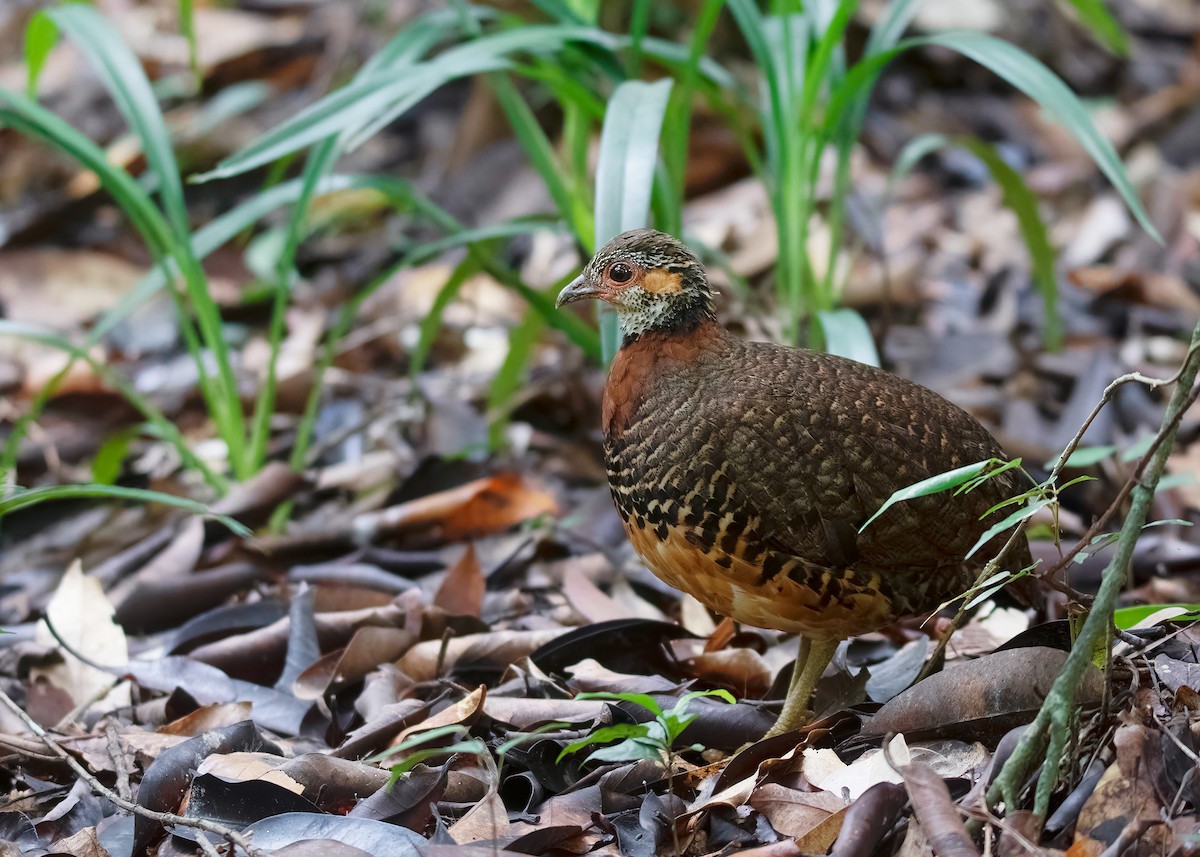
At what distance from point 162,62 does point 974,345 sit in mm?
5801

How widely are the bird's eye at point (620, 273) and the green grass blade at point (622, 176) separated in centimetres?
29

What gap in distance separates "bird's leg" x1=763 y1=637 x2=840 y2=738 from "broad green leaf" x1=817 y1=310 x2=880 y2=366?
3.55 feet

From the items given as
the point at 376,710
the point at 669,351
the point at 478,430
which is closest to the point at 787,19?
the point at 669,351

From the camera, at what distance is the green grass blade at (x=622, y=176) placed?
401 cm

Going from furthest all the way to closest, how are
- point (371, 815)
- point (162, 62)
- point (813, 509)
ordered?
point (162, 62) → point (813, 509) → point (371, 815)

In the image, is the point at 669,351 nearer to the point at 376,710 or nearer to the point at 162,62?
the point at 376,710

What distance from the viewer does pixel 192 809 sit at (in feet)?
9.90

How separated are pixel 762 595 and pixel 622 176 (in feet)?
4.60

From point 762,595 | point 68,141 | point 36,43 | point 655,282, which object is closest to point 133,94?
point 68,141

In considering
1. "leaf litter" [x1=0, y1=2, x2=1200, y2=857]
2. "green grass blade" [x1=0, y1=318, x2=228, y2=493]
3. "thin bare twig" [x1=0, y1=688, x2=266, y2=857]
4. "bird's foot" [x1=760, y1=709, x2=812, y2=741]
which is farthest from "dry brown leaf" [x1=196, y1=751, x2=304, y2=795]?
"green grass blade" [x1=0, y1=318, x2=228, y2=493]

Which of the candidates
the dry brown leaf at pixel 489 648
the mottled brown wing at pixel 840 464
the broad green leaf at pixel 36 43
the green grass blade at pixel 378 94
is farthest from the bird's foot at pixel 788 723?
the broad green leaf at pixel 36 43

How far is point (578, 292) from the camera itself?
3.71m

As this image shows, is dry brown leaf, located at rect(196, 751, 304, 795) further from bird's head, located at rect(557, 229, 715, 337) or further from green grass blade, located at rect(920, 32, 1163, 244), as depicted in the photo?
green grass blade, located at rect(920, 32, 1163, 244)

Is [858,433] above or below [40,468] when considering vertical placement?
above
